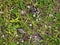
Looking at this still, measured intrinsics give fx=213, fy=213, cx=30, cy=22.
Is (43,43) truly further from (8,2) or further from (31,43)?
(8,2)

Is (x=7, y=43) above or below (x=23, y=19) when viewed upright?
below

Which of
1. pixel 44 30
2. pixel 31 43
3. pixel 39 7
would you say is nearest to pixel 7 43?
pixel 31 43

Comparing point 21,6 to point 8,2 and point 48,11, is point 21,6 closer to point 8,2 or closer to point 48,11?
point 8,2

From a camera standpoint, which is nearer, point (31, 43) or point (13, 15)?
point (31, 43)

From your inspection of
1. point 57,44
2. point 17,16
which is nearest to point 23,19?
point 17,16

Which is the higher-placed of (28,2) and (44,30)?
(28,2)

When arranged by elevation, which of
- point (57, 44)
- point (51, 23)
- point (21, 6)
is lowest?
point (57, 44)
